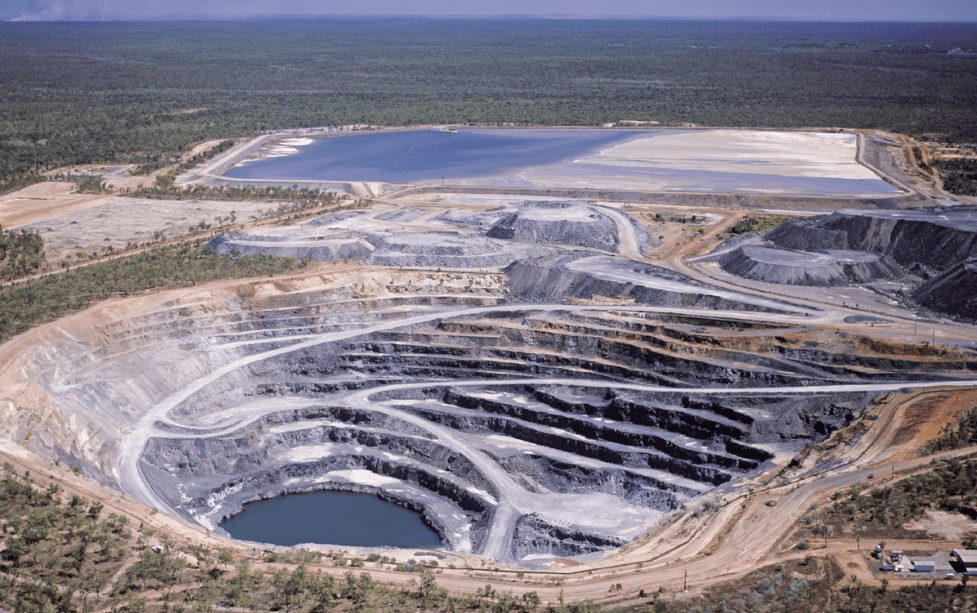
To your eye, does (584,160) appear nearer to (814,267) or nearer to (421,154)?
(421,154)

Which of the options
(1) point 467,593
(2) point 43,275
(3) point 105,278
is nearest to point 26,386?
(3) point 105,278

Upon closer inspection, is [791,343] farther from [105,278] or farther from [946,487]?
[105,278]

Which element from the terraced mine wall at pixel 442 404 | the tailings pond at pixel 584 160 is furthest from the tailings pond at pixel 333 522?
the tailings pond at pixel 584 160

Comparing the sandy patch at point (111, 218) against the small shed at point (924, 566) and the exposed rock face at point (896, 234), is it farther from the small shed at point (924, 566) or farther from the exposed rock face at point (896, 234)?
the small shed at point (924, 566)

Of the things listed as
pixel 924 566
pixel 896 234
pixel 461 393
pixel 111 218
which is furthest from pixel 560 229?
pixel 924 566

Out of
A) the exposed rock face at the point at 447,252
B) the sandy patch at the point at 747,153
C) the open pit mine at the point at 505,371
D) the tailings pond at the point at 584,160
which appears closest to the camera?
the open pit mine at the point at 505,371

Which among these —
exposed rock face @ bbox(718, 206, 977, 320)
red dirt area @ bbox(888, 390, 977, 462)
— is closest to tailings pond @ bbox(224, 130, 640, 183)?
exposed rock face @ bbox(718, 206, 977, 320)

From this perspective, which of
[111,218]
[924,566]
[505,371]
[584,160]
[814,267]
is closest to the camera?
[924,566]
